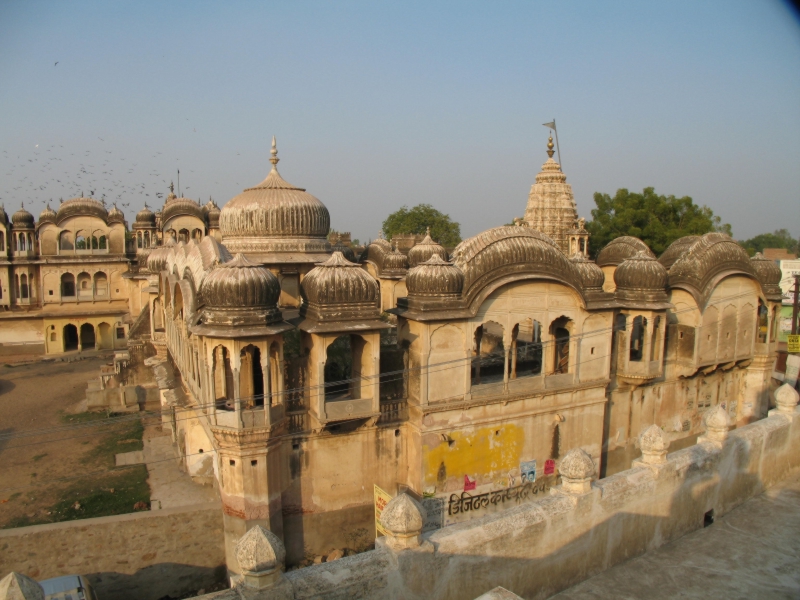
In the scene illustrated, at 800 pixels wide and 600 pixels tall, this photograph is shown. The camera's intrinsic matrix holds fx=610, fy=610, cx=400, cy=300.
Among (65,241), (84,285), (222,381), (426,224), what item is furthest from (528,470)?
(426,224)

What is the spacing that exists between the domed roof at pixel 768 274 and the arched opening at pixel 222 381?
618 inches

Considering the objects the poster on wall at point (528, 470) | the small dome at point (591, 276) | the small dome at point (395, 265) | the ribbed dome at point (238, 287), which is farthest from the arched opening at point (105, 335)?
the small dome at point (591, 276)

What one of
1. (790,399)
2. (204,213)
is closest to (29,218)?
(204,213)

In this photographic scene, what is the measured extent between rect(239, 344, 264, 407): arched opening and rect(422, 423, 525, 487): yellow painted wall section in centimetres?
358

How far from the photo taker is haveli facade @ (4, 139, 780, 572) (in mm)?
10758

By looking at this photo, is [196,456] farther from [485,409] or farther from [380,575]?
[380,575]

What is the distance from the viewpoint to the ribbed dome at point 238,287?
1020 cm

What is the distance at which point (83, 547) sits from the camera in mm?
11094

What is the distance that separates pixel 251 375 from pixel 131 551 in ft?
12.6

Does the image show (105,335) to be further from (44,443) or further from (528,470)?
(528,470)

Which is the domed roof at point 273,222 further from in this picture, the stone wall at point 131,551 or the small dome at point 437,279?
the stone wall at point 131,551

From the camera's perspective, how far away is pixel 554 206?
84.2ft

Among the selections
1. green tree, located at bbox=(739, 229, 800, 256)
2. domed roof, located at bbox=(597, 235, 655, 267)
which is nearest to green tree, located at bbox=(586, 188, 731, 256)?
domed roof, located at bbox=(597, 235, 655, 267)

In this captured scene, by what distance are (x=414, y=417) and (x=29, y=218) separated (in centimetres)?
3169
